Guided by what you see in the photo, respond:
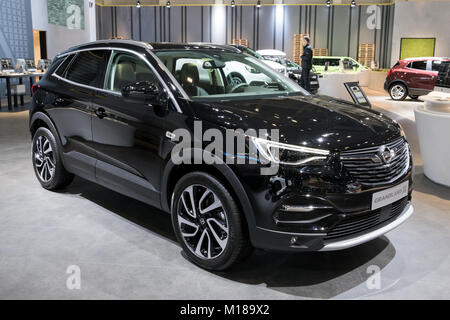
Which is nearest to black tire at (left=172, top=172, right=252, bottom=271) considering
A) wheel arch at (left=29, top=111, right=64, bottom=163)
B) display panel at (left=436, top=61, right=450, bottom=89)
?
wheel arch at (left=29, top=111, right=64, bottom=163)

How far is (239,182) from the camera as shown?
8.50 feet

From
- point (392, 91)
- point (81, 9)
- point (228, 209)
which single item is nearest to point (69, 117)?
point (228, 209)

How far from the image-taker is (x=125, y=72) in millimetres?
3619

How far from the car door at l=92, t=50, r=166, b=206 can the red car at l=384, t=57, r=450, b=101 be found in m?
11.3

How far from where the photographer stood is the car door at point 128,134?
10.4 feet

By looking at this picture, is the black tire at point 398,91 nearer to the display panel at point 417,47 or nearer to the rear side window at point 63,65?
the display panel at point 417,47

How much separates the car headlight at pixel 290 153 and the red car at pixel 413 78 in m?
11.7

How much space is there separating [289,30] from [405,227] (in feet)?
69.3

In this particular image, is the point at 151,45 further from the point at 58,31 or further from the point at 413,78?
the point at 58,31

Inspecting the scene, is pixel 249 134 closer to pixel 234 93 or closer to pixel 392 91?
pixel 234 93

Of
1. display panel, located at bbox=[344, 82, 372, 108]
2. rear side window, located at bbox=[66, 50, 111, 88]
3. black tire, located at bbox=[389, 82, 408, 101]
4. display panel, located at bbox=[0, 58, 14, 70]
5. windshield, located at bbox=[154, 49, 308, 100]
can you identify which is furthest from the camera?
black tire, located at bbox=[389, 82, 408, 101]

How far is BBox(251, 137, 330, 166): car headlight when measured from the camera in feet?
8.27

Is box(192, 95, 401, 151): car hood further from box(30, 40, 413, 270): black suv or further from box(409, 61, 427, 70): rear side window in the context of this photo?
box(409, 61, 427, 70): rear side window
